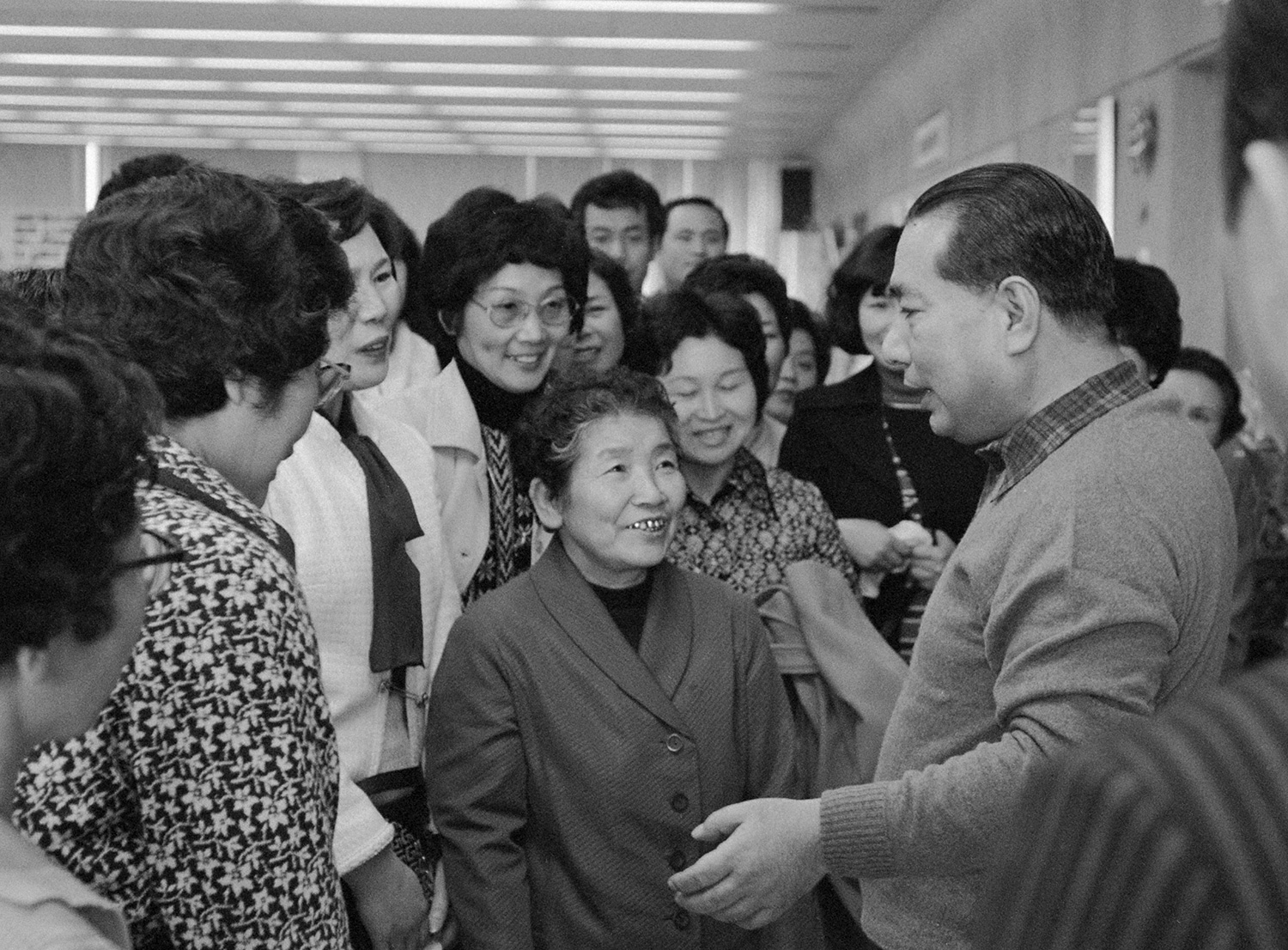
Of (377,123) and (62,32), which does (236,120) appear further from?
(62,32)

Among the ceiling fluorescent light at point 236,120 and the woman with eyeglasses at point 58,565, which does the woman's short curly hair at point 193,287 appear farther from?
the ceiling fluorescent light at point 236,120

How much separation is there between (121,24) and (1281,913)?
488 inches

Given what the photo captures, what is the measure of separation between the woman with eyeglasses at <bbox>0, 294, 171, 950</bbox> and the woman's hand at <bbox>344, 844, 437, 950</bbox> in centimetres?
104

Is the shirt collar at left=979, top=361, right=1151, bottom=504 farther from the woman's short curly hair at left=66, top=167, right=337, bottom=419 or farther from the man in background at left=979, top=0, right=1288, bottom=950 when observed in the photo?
the man in background at left=979, top=0, right=1288, bottom=950

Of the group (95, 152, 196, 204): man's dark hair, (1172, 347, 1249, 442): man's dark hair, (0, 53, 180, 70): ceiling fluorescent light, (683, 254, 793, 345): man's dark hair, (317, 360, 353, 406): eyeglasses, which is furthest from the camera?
(0, 53, 180, 70): ceiling fluorescent light

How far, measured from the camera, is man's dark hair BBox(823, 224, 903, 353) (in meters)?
3.77

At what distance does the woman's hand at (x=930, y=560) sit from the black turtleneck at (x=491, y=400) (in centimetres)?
90

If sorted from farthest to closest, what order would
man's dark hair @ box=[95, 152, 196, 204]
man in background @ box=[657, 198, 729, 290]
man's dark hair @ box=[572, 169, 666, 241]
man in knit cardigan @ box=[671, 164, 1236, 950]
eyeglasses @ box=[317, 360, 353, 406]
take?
man in background @ box=[657, 198, 729, 290] → man's dark hair @ box=[572, 169, 666, 241] → man's dark hair @ box=[95, 152, 196, 204] → eyeglasses @ box=[317, 360, 353, 406] → man in knit cardigan @ box=[671, 164, 1236, 950]

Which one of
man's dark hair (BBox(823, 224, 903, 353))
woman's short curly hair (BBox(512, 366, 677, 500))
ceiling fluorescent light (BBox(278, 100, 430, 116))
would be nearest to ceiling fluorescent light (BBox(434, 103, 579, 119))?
ceiling fluorescent light (BBox(278, 100, 430, 116))

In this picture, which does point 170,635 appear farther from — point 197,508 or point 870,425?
point 870,425

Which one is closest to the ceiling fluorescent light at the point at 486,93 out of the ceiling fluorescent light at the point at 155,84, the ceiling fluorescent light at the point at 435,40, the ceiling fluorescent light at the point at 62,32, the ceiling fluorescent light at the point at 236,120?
the ceiling fluorescent light at the point at 155,84

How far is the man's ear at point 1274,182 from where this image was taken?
2.50 feet

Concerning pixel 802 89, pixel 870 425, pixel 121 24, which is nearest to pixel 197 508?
pixel 870 425

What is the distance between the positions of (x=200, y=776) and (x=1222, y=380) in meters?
4.43
